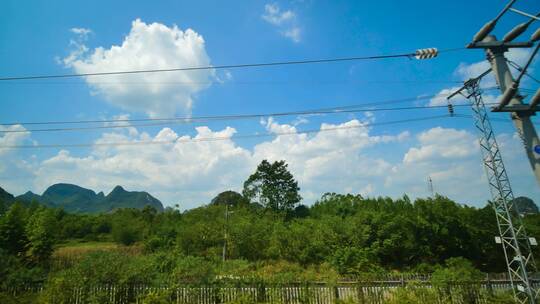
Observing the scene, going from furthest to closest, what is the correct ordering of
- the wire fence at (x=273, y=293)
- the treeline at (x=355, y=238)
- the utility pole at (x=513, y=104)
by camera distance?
the treeline at (x=355, y=238) → the wire fence at (x=273, y=293) → the utility pole at (x=513, y=104)

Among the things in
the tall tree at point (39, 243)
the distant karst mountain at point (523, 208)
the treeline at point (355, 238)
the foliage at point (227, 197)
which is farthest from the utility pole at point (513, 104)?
the foliage at point (227, 197)

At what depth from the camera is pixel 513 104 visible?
997 cm

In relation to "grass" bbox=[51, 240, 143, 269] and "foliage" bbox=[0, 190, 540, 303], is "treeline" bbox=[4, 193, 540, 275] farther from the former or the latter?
Result: "grass" bbox=[51, 240, 143, 269]

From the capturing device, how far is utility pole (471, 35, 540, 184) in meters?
9.47

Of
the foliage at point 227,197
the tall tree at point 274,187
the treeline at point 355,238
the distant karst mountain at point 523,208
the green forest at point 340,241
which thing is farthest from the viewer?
the foliage at point 227,197

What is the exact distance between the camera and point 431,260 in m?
30.1

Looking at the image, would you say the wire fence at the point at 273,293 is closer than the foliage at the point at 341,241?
Yes

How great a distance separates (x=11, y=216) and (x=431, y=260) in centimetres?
4887

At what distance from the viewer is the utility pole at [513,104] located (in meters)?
9.47

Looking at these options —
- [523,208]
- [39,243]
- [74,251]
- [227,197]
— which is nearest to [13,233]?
[39,243]

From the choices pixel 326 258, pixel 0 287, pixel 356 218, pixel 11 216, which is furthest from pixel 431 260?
pixel 11 216

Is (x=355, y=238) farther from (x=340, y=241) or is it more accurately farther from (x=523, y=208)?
(x=523, y=208)

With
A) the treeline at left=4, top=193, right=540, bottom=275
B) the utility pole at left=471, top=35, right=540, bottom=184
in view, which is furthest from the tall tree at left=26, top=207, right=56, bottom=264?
the utility pole at left=471, top=35, right=540, bottom=184

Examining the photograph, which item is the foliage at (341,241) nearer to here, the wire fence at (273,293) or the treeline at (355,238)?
the treeline at (355,238)
